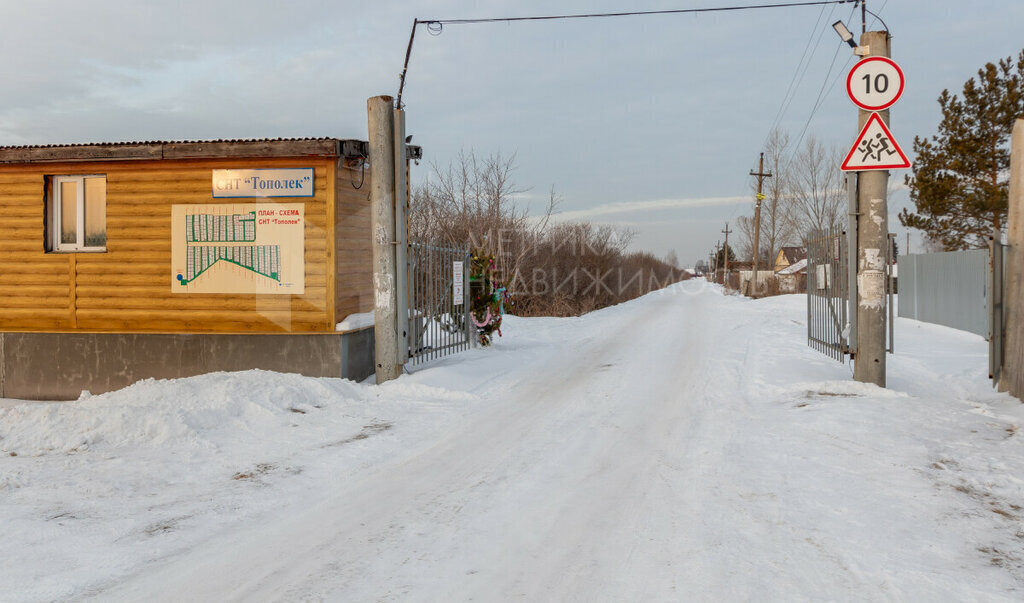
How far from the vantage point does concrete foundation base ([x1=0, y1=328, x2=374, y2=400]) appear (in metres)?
9.36

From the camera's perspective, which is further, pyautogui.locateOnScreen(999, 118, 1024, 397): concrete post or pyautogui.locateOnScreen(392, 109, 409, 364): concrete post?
pyautogui.locateOnScreen(392, 109, 409, 364): concrete post

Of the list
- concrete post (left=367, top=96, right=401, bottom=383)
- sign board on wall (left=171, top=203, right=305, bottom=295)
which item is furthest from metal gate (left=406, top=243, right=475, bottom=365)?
sign board on wall (left=171, top=203, right=305, bottom=295)

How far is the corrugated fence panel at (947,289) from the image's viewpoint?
1502 centimetres

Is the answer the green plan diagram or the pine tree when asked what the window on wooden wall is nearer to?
the green plan diagram

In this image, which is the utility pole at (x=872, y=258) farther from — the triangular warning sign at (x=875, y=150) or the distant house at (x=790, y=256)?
the distant house at (x=790, y=256)

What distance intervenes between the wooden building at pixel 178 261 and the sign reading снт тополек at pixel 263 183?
2cm

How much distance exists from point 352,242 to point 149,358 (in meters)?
3.57

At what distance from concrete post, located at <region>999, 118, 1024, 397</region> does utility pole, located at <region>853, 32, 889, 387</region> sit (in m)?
1.36

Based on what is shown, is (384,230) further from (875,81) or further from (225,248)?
(875,81)

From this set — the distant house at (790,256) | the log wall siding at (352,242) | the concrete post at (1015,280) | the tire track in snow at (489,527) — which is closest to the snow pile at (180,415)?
the log wall siding at (352,242)

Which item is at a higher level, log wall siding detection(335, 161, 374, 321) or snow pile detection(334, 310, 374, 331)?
log wall siding detection(335, 161, 374, 321)

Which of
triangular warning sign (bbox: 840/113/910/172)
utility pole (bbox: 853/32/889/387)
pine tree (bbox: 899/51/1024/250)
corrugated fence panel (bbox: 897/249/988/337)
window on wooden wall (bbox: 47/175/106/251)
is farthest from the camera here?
pine tree (bbox: 899/51/1024/250)

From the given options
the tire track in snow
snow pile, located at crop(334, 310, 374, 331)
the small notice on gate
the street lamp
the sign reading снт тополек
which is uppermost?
the street lamp

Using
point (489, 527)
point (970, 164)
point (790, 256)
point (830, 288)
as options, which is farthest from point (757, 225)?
point (790, 256)
